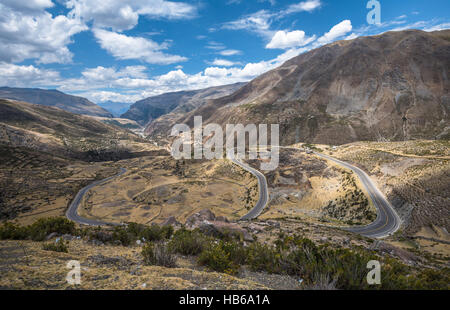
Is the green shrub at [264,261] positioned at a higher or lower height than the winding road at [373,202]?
higher

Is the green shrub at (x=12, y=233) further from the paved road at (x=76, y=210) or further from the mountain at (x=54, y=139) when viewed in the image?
the mountain at (x=54, y=139)

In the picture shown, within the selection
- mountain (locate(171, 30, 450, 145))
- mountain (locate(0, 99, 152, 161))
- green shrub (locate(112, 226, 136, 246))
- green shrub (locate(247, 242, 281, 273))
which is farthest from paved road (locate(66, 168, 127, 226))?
mountain (locate(171, 30, 450, 145))

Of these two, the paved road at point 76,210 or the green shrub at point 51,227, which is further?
the paved road at point 76,210

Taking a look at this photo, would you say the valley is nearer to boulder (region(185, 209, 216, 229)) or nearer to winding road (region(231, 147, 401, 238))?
boulder (region(185, 209, 216, 229))

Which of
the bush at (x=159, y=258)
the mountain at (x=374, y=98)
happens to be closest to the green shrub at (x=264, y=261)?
the bush at (x=159, y=258)

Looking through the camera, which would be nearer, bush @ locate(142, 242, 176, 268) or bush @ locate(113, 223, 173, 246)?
bush @ locate(142, 242, 176, 268)
